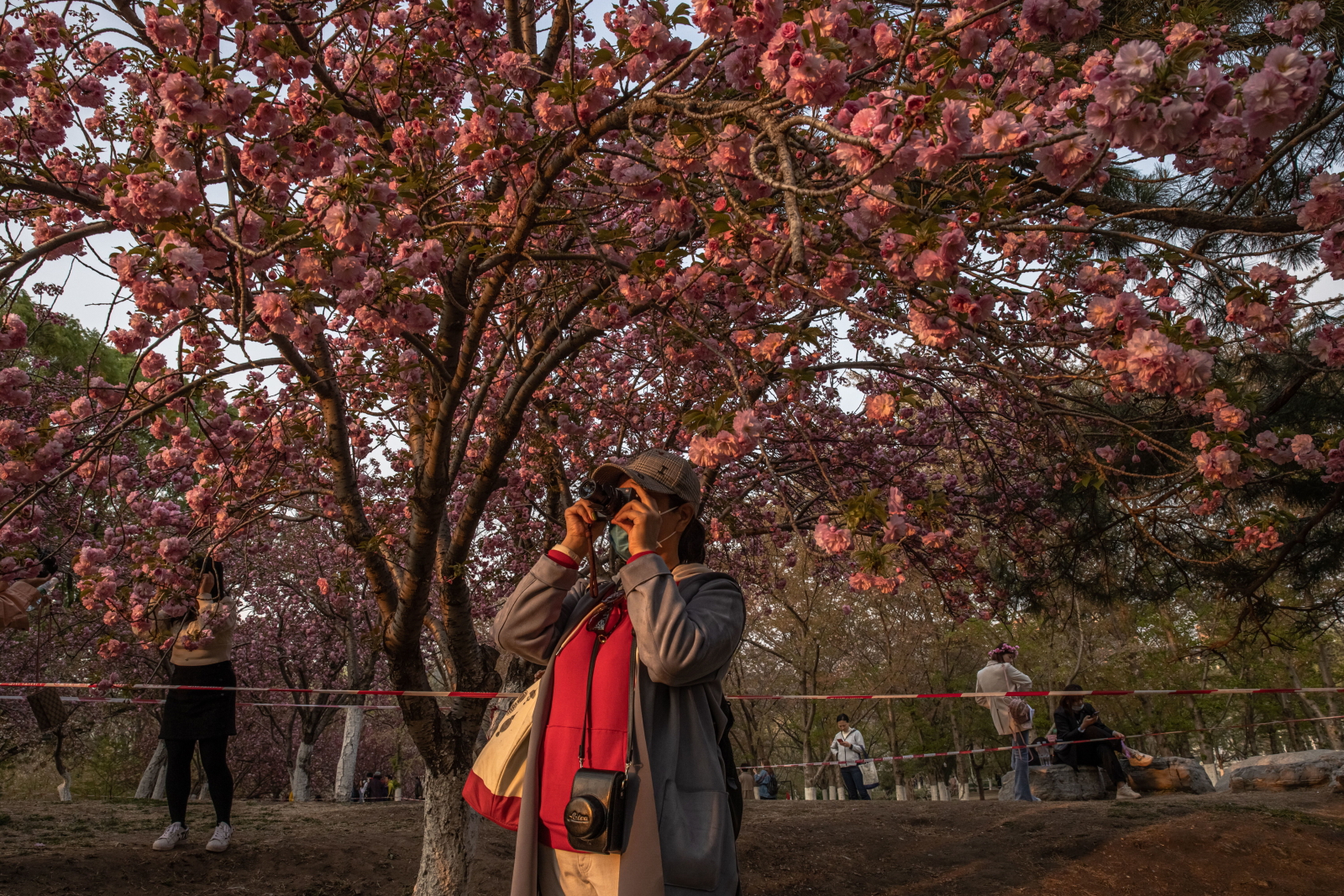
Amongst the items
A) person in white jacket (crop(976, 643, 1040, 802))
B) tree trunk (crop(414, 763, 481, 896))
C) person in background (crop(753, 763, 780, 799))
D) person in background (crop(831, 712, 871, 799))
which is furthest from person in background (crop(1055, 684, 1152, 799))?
person in background (crop(753, 763, 780, 799))

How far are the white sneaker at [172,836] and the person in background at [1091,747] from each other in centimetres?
707

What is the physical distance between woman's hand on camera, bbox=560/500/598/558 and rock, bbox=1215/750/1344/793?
7.94 m

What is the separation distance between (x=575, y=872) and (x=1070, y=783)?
748cm

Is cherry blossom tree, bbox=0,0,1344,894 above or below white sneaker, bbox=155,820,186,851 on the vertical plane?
above

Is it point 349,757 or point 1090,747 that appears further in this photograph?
point 349,757

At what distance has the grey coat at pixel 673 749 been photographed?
154cm

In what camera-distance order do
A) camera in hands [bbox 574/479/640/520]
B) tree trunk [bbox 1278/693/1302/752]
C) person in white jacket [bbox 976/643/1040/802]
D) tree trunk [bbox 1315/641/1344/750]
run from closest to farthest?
camera in hands [bbox 574/479/640/520] → person in white jacket [bbox 976/643/1040/802] → tree trunk [bbox 1315/641/1344/750] → tree trunk [bbox 1278/693/1302/752]

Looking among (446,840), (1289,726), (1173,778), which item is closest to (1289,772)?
(1173,778)

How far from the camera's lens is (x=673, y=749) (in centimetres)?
169

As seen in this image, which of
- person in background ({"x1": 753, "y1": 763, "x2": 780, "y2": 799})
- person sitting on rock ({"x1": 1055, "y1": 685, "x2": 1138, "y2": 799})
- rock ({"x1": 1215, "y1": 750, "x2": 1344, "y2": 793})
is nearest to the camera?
rock ({"x1": 1215, "y1": 750, "x2": 1344, "y2": 793})

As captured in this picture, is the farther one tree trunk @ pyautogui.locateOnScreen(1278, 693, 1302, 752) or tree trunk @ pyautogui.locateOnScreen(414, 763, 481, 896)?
tree trunk @ pyautogui.locateOnScreen(1278, 693, 1302, 752)

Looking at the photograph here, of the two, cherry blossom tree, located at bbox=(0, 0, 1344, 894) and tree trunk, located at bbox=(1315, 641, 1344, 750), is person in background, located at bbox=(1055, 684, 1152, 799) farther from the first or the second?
tree trunk, located at bbox=(1315, 641, 1344, 750)

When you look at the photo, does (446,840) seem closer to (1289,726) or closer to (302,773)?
(302,773)

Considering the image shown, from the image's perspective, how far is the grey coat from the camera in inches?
60.4
